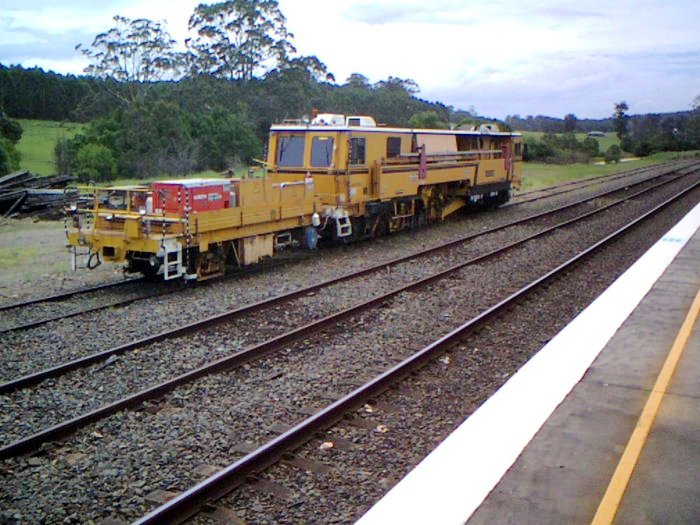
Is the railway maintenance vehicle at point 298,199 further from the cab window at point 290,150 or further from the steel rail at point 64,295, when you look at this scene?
the steel rail at point 64,295

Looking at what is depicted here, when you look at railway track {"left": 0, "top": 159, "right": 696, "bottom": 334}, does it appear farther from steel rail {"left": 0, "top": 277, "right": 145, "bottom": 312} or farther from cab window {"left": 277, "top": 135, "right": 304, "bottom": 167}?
cab window {"left": 277, "top": 135, "right": 304, "bottom": 167}

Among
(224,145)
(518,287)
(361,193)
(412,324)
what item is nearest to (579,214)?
(361,193)

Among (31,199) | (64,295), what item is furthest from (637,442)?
(31,199)

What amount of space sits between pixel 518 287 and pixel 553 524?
8.62 m

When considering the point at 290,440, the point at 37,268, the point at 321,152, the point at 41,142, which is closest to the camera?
the point at 290,440

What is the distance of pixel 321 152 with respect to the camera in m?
17.0

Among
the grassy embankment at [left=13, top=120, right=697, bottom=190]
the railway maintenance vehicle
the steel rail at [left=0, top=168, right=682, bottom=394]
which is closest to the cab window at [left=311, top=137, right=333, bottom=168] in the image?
the railway maintenance vehicle

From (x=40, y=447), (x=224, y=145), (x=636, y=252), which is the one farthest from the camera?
(x=224, y=145)

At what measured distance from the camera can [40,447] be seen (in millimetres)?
6301

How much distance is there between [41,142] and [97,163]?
20034mm

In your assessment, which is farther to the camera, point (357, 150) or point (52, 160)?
point (52, 160)

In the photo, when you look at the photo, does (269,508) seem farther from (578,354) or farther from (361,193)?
(361,193)

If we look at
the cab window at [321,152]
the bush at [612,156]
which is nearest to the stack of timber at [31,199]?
the cab window at [321,152]

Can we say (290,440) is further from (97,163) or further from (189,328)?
(97,163)
